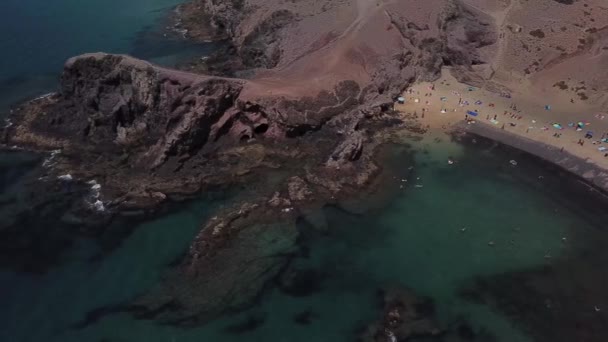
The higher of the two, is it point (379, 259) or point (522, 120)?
point (522, 120)

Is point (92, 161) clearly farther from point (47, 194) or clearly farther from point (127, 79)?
point (127, 79)

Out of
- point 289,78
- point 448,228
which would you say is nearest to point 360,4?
point 289,78

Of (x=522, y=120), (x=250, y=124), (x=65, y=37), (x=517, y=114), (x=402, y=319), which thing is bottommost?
(x=402, y=319)

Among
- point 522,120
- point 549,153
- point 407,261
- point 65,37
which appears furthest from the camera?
point 65,37

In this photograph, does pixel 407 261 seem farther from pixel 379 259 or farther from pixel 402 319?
pixel 402 319

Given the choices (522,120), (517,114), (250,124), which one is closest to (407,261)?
(250,124)

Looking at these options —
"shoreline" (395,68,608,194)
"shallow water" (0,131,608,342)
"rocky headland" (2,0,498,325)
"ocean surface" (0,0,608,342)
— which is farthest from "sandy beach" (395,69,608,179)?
"shallow water" (0,131,608,342)

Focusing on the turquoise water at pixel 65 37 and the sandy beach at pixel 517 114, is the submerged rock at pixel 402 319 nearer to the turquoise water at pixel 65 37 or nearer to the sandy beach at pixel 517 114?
the sandy beach at pixel 517 114

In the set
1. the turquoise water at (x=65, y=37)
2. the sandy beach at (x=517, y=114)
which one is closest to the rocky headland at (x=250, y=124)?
the sandy beach at (x=517, y=114)
